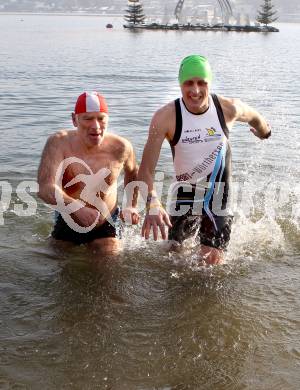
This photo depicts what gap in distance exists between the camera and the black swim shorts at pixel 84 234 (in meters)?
6.17

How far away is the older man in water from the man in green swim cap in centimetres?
53

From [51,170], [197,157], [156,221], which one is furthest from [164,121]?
[51,170]

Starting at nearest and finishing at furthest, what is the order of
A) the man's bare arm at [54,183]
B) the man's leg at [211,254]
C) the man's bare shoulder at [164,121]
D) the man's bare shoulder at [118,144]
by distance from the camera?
the man's bare arm at [54,183] < the man's bare shoulder at [164,121] < the man's bare shoulder at [118,144] < the man's leg at [211,254]

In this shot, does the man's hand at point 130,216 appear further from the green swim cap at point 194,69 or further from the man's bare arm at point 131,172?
the green swim cap at point 194,69

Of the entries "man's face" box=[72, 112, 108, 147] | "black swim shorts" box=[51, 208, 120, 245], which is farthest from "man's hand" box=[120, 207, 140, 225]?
"man's face" box=[72, 112, 108, 147]

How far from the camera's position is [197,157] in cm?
575

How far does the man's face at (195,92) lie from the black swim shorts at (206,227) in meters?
1.26

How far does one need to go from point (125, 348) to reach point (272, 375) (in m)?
1.29

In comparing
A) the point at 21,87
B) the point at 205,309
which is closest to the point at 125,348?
the point at 205,309

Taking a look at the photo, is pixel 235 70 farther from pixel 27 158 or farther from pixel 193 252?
pixel 193 252

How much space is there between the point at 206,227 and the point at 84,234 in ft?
4.72

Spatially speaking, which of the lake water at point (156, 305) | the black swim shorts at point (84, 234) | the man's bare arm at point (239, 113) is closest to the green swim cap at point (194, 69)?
the man's bare arm at point (239, 113)

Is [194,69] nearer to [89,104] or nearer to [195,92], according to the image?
[195,92]

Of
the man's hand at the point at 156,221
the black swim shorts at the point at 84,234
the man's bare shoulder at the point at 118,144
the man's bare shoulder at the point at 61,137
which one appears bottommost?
the black swim shorts at the point at 84,234
